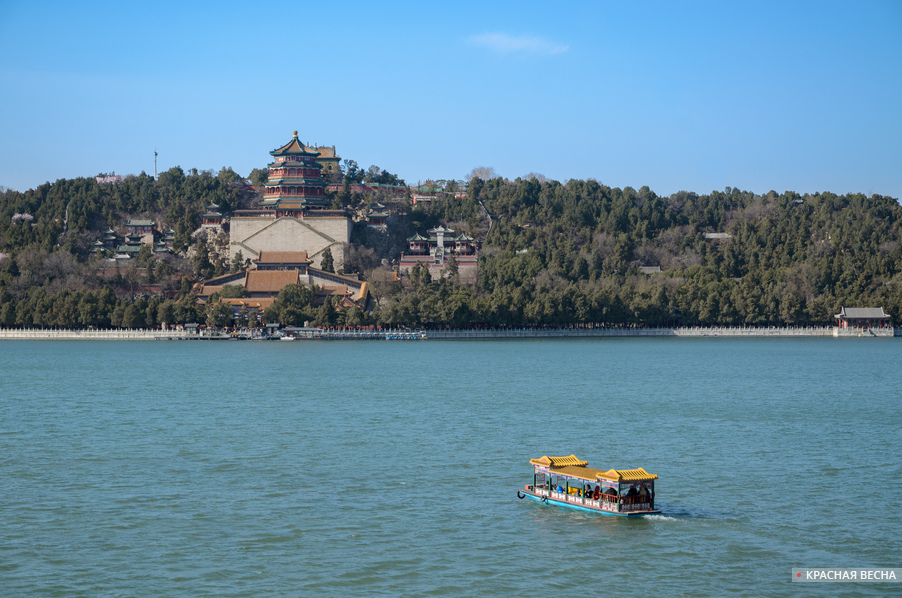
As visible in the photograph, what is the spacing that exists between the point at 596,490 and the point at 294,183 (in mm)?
77228

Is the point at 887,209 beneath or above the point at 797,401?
above

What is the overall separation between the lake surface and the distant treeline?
35.3 metres

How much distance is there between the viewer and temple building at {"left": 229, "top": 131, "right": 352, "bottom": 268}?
87062mm

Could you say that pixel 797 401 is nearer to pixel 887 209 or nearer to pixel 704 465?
pixel 704 465

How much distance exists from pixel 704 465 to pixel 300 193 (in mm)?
73915

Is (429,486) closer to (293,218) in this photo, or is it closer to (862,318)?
(862,318)

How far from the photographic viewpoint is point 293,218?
87750 mm

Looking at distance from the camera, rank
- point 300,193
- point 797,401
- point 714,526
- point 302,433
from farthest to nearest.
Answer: point 300,193 → point 797,401 → point 302,433 → point 714,526

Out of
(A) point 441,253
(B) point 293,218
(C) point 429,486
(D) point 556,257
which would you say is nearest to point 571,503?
(C) point 429,486

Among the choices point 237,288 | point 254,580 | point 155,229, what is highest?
point 155,229

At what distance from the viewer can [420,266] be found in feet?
268

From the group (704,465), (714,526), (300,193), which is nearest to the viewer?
(714,526)

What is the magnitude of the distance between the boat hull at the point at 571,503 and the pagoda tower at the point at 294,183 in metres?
74.3

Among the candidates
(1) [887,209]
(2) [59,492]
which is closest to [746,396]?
(2) [59,492]
